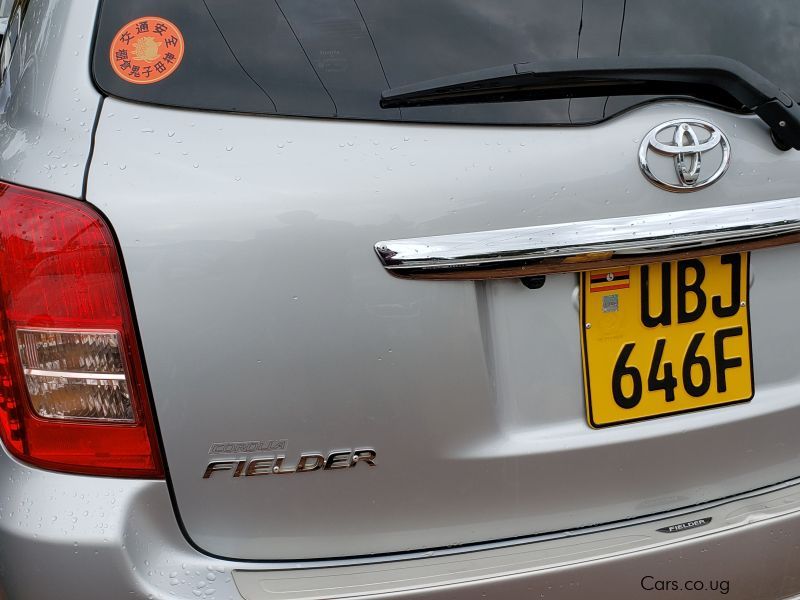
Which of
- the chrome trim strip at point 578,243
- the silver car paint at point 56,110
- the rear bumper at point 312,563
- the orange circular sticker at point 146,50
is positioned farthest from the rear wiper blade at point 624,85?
the rear bumper at point 312,563

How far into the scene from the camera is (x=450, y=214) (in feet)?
4.51

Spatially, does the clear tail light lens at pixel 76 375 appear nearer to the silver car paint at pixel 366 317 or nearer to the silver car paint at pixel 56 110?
the silver car paint at pixel 366 317

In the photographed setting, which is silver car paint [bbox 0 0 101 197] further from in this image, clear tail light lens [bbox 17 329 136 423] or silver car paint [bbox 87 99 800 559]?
clear tail light lens [bbox 17 329 136 423]

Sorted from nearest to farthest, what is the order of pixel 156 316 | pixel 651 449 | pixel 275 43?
pixel 156 316 → pixel 275 43 → pixel 651 449

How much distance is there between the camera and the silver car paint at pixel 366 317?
1342mm

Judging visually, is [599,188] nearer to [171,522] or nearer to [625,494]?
[625,494]

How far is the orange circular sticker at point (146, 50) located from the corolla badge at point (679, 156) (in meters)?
0.82

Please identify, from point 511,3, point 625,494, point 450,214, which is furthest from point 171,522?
point 511,3

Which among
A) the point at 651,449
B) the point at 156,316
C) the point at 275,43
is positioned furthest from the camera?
the point at 651,449

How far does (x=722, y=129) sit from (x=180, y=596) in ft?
4.07

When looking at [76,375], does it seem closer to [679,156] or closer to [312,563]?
[312,563]

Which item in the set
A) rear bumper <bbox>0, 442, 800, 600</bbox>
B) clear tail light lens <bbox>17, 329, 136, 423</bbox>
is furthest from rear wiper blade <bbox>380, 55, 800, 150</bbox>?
rear bumper <bbox>0, 442, 800, 600</bbox>

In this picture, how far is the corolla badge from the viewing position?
1.44 meters

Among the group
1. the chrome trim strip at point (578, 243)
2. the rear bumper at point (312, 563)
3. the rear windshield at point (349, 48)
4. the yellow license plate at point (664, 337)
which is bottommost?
the rear bumper at point (312, 563)
